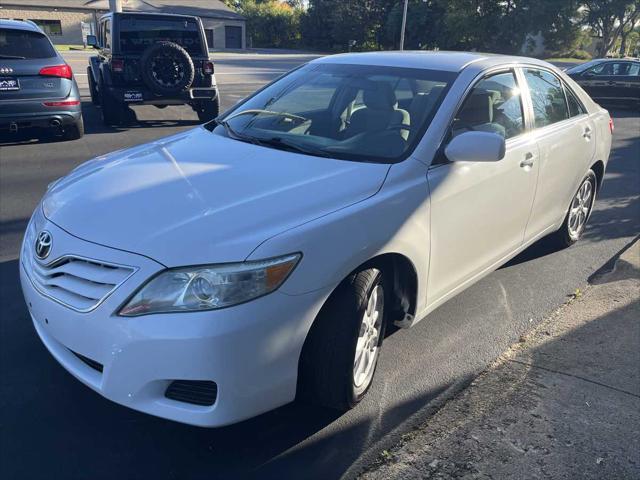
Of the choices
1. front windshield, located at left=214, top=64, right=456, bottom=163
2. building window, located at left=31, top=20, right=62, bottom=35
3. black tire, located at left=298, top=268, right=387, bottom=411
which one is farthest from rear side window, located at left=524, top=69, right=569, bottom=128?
building window, located at left=31, top=20, right=62, bottom=35

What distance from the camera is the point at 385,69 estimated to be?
3.70 meters

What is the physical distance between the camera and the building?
43181mm

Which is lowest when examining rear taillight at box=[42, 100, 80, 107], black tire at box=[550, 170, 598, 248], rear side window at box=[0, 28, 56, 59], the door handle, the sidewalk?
the sidewalk

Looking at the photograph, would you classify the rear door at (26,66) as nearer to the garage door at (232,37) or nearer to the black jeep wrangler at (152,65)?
the black jeep wrangler at (152,65)

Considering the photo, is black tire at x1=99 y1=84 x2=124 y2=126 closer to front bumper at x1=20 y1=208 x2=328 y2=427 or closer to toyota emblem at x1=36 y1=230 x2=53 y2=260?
toyota emblem at x1=36 y1=230 x2=53 y2=260

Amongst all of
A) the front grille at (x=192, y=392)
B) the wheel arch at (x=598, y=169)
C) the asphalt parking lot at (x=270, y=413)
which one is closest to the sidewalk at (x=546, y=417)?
the asphalt parking lot at (x=270, y=413)

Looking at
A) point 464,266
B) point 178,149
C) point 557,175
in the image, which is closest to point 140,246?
point 178,149

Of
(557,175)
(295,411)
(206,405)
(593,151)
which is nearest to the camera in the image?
(206,405)

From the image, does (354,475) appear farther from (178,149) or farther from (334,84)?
(334,84)

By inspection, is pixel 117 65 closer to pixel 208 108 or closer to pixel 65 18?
pixel 208 108

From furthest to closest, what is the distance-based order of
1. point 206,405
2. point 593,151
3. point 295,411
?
point 593,151 → point 295,411 → point 206,405

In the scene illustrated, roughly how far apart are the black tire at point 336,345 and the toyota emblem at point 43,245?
121cm

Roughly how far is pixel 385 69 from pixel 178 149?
4.62 ft

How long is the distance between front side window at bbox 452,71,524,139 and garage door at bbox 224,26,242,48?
51.1 m
